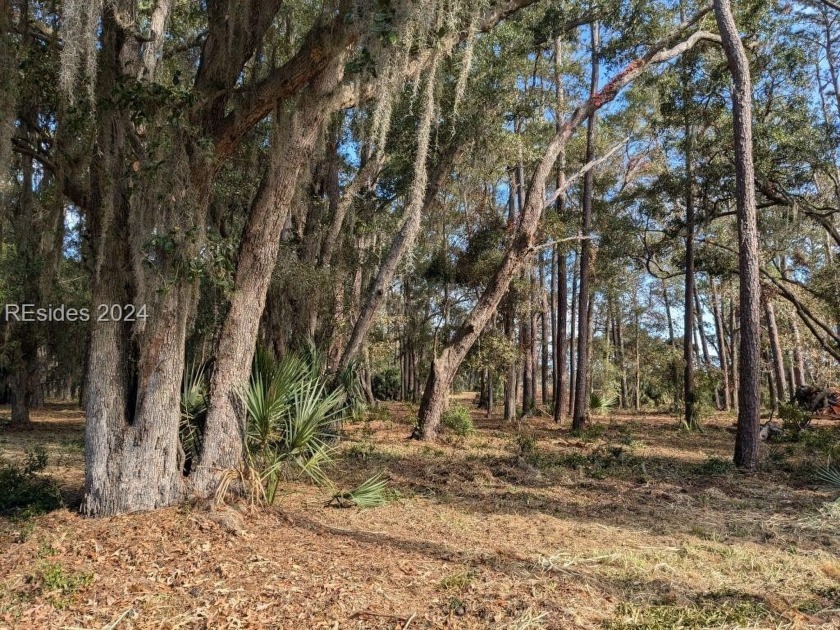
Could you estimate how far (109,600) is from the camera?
10.2ft

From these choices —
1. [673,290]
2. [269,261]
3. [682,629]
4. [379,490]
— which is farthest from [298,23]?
[673,290]

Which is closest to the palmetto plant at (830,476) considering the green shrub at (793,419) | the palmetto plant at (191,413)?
the green shrub at (793,419)

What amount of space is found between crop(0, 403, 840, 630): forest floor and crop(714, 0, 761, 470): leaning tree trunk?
122cm

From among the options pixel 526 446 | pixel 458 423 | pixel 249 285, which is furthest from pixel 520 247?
pixel 249 285

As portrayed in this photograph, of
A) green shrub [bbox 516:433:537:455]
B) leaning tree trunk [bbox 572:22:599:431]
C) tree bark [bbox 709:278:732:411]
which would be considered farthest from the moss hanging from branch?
tree bark [bbox 709:278:732:411]

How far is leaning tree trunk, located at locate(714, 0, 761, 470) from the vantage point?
7.83 metres

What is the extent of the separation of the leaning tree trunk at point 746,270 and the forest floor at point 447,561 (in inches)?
48.2

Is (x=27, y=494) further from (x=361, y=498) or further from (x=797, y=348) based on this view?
(x=797, y=348)

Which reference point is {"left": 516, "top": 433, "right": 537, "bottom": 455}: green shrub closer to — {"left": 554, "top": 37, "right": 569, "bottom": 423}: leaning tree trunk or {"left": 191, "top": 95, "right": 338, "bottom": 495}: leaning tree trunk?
{"left": 554, "top": 37, "right": 569, "bottom": 423}: leaning tree trunk

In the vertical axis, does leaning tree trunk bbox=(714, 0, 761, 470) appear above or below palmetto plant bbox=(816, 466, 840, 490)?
above

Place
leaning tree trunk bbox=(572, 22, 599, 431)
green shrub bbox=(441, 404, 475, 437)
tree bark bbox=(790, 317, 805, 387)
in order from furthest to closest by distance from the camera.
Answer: tree bark bbox=(790, 317, 805, 387) < leaning tree trunk bbox=(572, 22, 599, 431) < green shrub bbox=(441, 404, 475, 437)

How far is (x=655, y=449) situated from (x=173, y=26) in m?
9.80

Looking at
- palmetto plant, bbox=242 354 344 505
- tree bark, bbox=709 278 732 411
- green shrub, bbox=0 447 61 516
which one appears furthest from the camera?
tree bark, bbox=709 278 732 411

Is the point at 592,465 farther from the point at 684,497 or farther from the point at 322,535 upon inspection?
the point at 322,535
